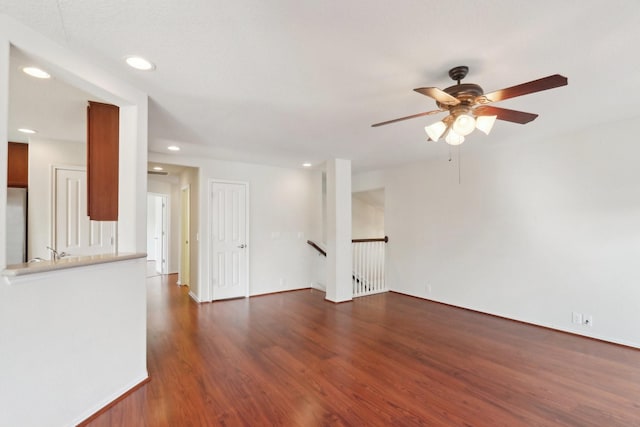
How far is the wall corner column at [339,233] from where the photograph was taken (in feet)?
15.7

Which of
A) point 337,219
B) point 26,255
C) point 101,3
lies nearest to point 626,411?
point 337,219

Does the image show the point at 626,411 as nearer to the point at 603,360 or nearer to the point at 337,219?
the point at 603,360

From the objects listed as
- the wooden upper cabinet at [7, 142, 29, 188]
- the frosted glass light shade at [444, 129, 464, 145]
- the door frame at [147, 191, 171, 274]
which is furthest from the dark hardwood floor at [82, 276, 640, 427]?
the door frame at [147, 191, 171, 274]

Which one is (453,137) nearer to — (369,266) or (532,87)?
(532,87)

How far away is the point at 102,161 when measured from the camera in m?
2.35

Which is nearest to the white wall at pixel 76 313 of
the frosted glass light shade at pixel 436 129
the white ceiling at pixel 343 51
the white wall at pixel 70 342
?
the white wall at pixel 70 342

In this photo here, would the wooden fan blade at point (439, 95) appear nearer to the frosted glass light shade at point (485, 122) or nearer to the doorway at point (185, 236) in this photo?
the frosted glass light shade at point (485, 122)

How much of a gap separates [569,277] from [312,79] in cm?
368

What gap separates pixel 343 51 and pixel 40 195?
413 centimetres

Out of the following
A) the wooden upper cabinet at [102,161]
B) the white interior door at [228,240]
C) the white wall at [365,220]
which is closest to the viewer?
the wooden upper cabinet at [102,161]

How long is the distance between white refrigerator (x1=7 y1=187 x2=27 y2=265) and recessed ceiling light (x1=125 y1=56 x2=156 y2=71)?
3.22 m

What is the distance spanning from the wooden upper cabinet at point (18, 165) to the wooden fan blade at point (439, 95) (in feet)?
15.8

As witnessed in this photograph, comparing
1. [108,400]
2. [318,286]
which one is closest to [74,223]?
[108,400]

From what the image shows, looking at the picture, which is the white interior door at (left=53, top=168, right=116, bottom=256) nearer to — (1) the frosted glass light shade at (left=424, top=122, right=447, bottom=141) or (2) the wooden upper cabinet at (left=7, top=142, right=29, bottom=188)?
(2) the wooden upper cabinet at (left=7, top=142, right=29, bottom=188)
